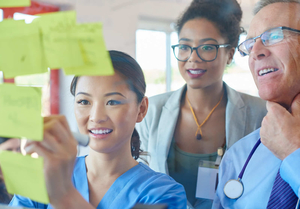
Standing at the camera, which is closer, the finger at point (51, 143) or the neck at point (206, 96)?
the finger at point (51, 143)

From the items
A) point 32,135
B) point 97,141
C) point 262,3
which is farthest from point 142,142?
point 262,3

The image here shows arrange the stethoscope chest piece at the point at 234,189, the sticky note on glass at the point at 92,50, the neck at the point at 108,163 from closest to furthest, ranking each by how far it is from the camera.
Result: the sticky note on glass at the point at 92,50 → the neck at the point at 108,163 → the stethoscope chest piece at the point at 234,189

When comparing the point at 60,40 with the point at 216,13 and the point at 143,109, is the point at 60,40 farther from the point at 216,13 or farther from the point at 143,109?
the point at 216,13

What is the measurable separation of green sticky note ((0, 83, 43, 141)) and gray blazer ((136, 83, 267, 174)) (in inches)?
12.3

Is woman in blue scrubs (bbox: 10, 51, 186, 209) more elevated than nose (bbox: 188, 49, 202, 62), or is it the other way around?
nose (bbox: 188, 49, 202, 62)

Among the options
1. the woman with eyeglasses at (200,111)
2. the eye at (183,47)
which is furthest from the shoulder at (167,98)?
the eye at (183,47)

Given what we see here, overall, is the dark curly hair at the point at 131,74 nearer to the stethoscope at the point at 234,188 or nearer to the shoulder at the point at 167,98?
the shoulder at the point at 167,98

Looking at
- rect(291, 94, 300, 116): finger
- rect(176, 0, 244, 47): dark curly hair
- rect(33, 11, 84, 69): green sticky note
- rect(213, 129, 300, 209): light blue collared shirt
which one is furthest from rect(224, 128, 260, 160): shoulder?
rect(33, 11, 84, 69): green sticky note

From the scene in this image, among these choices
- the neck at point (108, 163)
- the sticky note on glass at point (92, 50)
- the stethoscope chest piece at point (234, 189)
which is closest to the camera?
the sticky note on glass at point (92, 50)

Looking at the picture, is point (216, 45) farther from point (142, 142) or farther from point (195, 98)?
point (142, 142)

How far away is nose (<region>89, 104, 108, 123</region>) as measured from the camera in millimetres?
656

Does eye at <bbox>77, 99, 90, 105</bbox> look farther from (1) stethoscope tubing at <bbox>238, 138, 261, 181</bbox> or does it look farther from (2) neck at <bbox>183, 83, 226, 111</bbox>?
(1) stethoscope tubing at <bbox>238, 138, 261, 181</bbox>

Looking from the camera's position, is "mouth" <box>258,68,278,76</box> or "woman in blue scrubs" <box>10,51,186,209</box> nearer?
"woman in blue scrubs" <box>10,51,186,209</box>

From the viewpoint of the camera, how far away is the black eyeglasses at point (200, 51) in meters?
0.80
